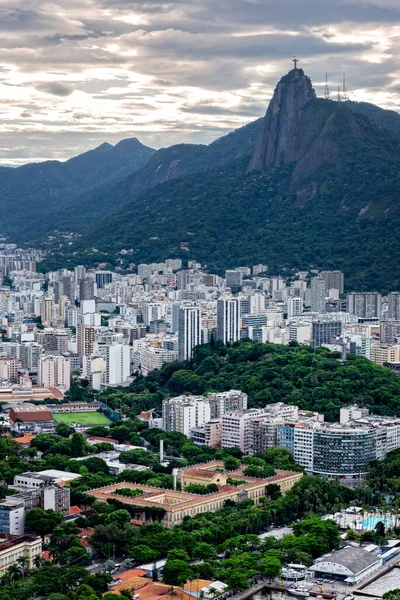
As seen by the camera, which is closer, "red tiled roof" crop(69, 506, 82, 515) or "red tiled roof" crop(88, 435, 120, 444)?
"red tiled roof" crop(69, 506, 82, 515)

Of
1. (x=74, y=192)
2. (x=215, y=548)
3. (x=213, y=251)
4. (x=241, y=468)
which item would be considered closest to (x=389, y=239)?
(x=213, y=251)

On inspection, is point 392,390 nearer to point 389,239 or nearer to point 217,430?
point 217,430

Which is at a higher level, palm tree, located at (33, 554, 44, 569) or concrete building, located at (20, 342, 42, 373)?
concrete building, located at (20, 342, 42, 373)

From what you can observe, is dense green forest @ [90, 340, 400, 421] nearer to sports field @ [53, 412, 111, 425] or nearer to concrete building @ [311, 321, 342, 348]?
sports field @ [53, 412, 111, 425]

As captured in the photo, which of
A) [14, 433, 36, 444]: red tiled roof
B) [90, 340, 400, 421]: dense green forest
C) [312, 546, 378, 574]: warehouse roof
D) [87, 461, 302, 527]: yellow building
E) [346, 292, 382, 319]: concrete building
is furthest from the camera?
[346, 292, 382, 319]: concrete building

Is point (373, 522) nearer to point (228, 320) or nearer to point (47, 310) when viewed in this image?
point (228, 320)

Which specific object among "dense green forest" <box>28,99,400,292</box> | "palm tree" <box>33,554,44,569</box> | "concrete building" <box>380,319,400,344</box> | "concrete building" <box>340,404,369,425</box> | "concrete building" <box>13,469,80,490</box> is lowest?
"palm tree" <box>33,554,44,569</box>

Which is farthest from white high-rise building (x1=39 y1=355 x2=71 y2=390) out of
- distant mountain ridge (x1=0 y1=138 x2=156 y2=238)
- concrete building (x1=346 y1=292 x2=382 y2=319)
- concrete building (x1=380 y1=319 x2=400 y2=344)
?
distant mountain ridge (x1=0 y1=138 x2=156 y2=238)
